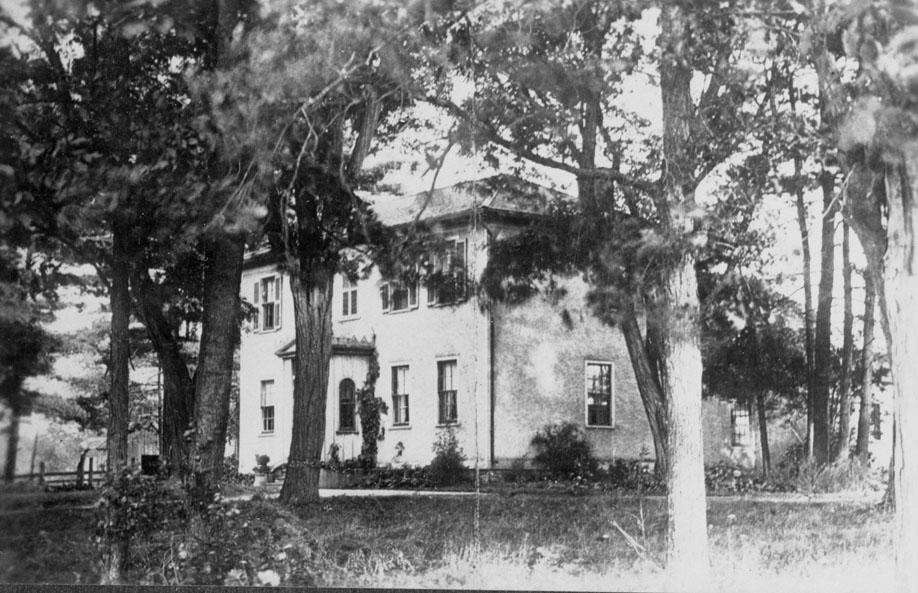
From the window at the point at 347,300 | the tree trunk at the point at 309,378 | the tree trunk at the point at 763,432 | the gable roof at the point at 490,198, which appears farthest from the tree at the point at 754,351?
the tree trunk at the point at 309,378

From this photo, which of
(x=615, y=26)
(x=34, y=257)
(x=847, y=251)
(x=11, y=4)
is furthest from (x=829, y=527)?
(x=11, y=4)

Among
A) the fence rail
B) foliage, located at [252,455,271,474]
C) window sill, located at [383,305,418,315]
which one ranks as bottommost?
the fence rail

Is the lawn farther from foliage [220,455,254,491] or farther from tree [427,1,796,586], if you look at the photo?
tree [427,1,796,586]

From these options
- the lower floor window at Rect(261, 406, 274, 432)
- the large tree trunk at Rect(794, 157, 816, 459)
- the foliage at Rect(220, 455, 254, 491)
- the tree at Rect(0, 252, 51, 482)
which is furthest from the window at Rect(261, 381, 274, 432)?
the large tree trunk at Rect(794, 157, 816, 459)

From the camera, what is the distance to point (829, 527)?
6.07 meters

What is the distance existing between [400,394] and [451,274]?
88 centimetres

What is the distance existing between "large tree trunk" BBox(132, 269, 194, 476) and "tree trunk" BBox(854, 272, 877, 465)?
3.85 m

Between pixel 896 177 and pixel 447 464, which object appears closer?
pixel 896 177

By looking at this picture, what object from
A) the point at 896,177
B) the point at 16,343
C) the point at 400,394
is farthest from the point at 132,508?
the point at 896,177

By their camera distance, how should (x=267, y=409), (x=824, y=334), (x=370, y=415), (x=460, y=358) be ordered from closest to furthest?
(x=824, y=334)
(x=460, y=358)
(x=267, y=409)
(x=370, y=415)

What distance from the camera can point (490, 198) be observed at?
21.2ft

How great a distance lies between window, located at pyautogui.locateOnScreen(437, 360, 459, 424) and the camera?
21.6 ft

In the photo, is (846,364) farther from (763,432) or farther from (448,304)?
(448,304)

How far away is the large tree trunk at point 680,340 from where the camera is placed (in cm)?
611
